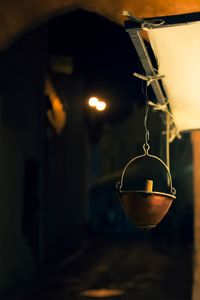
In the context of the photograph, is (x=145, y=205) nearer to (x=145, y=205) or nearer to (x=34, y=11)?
(x=145, y=205)

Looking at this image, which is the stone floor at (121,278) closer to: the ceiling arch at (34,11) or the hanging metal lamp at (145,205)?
the ceiling arch at (34,11)

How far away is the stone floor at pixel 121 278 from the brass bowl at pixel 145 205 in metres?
7.92

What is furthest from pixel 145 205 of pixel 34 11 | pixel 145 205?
→ pixel 34 11

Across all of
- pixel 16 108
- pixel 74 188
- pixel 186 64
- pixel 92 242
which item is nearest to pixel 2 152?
pixel 16 108

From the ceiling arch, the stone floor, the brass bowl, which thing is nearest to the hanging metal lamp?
the brass bowl

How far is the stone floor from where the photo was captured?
12430 mm

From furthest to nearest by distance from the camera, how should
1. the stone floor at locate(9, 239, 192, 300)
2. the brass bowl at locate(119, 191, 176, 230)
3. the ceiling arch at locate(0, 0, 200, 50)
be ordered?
1. the stone floor at locate(9, 239, 192, 300)
2. the ceiling arch at locate(0, 0, 200, 50)
3. the brass bowl at locate(119, 191, 176, 230)

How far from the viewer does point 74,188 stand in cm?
2464

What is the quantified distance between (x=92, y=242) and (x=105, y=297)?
17856 millimetres

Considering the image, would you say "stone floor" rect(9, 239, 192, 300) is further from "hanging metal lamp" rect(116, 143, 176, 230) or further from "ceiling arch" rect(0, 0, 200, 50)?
"hanging metal lamp" rect(116, 143, 176, 230)

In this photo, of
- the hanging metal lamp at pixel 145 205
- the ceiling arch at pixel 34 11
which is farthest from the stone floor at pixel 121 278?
the hanging metal lamp at pixel 145 205

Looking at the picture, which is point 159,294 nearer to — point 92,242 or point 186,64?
point 186,64

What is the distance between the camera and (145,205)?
4.27 m

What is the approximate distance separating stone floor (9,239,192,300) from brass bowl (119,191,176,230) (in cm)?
792
